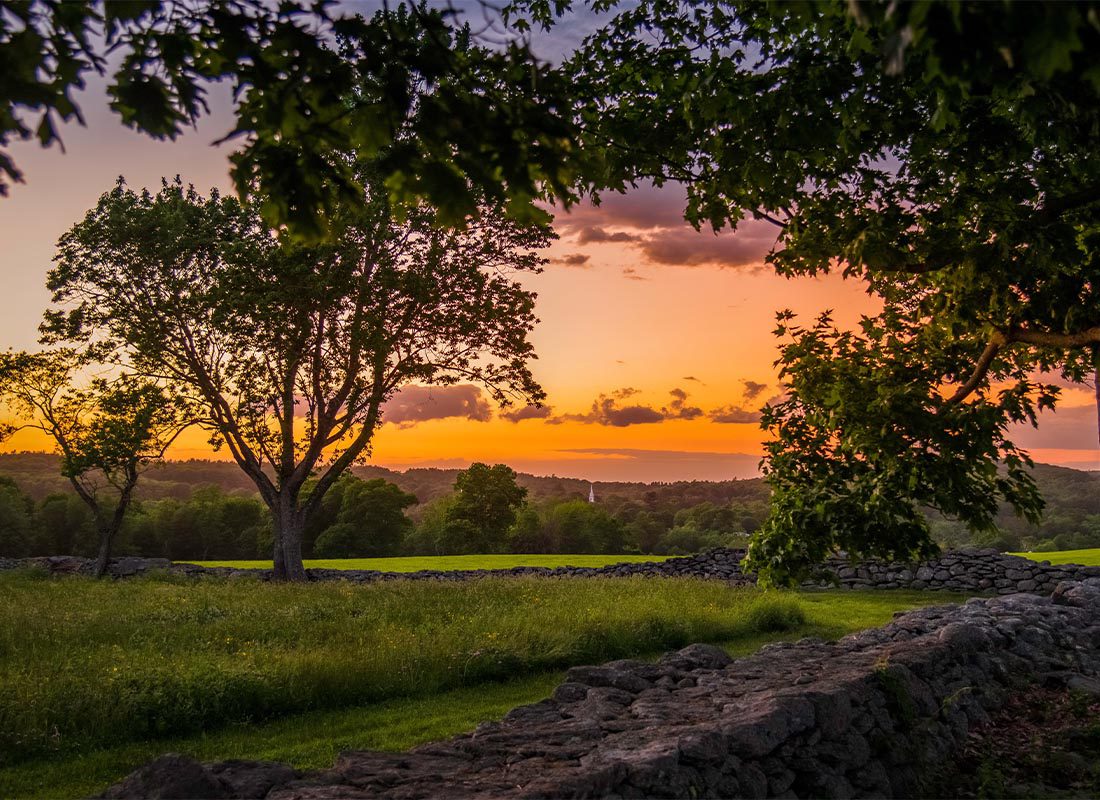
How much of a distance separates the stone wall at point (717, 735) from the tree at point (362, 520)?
49.8 m

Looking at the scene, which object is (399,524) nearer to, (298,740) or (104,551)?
(104,551)

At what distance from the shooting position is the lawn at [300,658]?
26.0 ft

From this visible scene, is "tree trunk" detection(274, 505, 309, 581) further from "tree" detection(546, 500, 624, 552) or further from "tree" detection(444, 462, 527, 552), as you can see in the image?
"tree" detection(546, 500, 624, 552)

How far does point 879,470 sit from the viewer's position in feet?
27.0

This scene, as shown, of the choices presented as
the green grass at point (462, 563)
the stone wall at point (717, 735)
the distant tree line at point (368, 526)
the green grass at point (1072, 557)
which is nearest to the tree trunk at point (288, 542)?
the green grass at point (462, 563)

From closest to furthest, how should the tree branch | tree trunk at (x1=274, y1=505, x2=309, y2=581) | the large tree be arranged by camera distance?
the large tree, the tree branch, tree trunk at (x1=274, y1=505, x2=309, y2=581)

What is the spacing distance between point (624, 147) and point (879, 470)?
4.50 metres

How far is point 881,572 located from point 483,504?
123 ft

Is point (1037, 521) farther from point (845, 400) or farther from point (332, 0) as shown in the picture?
point (332, 0)

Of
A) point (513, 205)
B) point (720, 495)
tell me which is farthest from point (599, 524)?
point (513, 205)

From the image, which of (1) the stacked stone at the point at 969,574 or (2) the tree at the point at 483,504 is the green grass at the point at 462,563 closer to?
(1) the stacked stone at the point at 969,574

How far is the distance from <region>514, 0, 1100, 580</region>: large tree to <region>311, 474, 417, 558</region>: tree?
50.6 metres

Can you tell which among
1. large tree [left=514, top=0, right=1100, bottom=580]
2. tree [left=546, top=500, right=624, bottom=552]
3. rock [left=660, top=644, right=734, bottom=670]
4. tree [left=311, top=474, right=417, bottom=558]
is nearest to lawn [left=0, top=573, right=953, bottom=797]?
rock [left=660, top=644, right=734, bottom=670]

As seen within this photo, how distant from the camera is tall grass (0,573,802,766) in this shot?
8484mm
